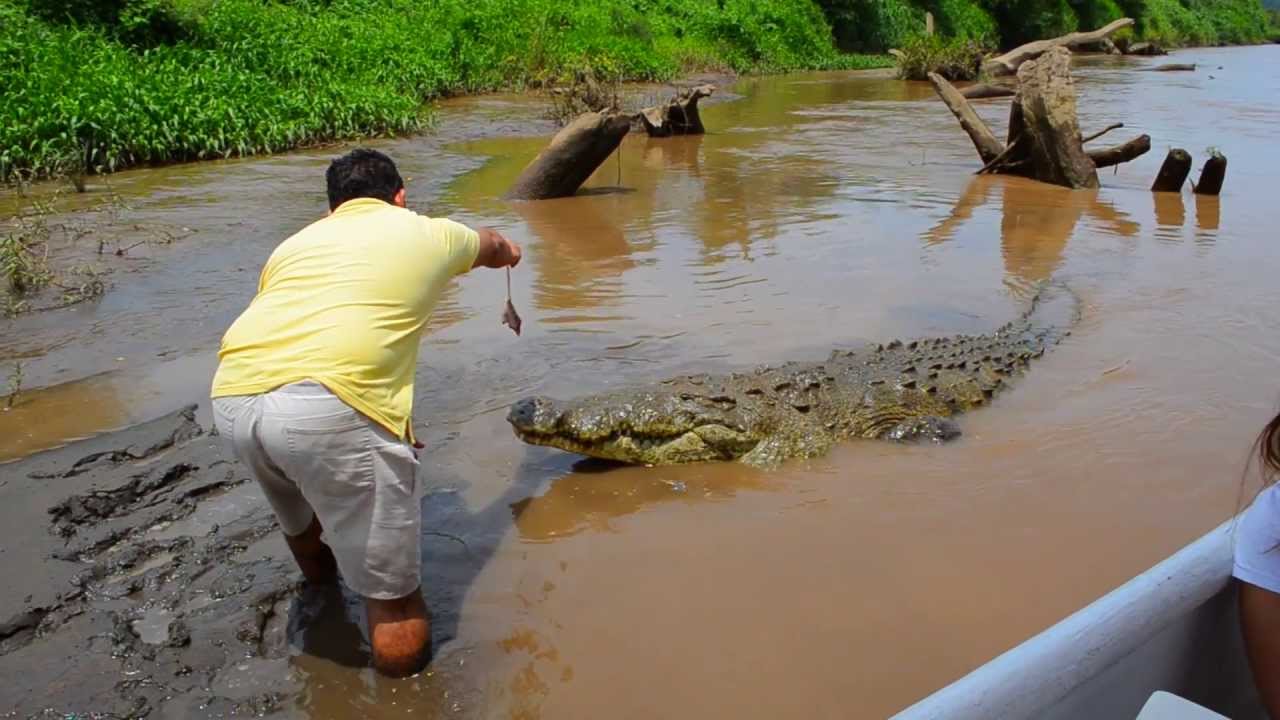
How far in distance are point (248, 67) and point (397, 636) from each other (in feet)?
39.8

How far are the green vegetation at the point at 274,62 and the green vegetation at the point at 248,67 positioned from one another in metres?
0.02

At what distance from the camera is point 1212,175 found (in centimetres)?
959

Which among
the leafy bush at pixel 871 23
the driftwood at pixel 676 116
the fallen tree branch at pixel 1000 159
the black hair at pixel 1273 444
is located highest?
the leafy bush at pixel 871 23

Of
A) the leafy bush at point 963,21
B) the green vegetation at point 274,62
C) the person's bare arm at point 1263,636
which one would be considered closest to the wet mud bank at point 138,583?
the person's bare arm at point 1263,636

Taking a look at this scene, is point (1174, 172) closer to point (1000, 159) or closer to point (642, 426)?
point (1000, 159)

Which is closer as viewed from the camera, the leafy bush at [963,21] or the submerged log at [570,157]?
the submerged log at [570,157]

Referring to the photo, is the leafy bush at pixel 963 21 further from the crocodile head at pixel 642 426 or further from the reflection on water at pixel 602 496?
the reflection on water at pixel 602 496

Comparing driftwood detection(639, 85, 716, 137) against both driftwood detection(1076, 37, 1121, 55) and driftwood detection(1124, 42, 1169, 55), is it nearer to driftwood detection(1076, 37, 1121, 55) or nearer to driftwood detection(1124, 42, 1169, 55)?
driftwood detection(1076, 37, 1121, 55)

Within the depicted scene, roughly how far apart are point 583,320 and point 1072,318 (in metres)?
3.04

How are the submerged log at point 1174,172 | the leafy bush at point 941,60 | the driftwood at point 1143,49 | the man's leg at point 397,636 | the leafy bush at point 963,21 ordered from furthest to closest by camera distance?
the driftwood at point 1143,49 < the leafy bush at point 963,21 < the leafy bush at point 941,60 < the submerged log at point 1174,172 < the man's leg at point 397,636

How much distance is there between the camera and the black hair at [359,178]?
2.89 metres

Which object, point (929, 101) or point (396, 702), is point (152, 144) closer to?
point (396, 702)

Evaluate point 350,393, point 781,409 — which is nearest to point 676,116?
point 781,409

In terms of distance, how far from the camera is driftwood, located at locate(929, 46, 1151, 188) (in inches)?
400
